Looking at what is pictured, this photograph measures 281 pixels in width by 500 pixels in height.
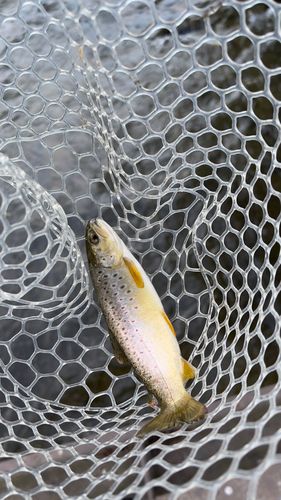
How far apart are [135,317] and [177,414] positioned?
51 centimetres

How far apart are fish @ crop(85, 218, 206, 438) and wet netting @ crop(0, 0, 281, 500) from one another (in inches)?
6.5

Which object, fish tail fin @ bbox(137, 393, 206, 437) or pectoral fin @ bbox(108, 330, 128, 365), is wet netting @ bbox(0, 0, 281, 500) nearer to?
fish tail fin @ bbox(137, 393, 206, 437)

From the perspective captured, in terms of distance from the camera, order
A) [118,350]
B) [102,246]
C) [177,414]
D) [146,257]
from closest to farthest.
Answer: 1. [177,414]
2. [102,246]
3. [118,350]
4. [146,257]

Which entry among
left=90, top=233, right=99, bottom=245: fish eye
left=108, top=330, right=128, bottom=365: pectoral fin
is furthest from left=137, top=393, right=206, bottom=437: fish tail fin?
left=90, top=233, right=99, bottom=245: fish eye

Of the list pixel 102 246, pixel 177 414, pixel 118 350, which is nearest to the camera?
pixel 177 414

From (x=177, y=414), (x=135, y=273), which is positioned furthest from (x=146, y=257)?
(x=177, y=414)

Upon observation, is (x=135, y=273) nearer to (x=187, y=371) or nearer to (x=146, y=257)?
(x=187, y=371)

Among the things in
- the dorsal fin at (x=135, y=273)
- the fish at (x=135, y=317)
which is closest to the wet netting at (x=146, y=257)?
the fish at (x=135, y=317)

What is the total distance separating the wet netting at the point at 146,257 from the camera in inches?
60.9

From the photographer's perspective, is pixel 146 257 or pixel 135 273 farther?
pixel 146 257

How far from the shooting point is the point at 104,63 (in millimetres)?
3686

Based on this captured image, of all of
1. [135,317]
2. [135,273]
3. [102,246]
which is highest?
[102,246]

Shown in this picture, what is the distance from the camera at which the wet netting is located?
1.55 m

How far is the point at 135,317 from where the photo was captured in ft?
6.56
